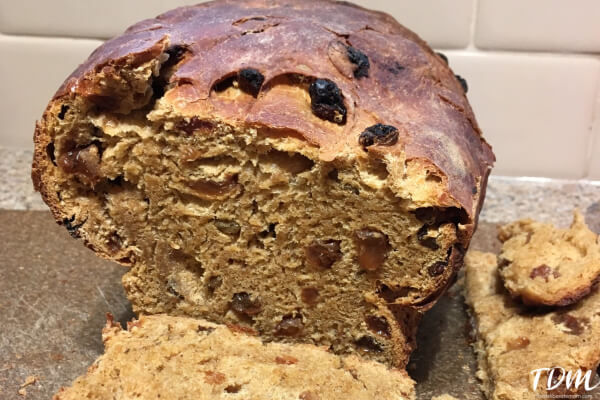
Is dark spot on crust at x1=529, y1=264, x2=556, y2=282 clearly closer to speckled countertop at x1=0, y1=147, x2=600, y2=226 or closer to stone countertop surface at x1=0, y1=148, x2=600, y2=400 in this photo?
stone countertop surface at x1=0, y1=148, x2=600, y2=400

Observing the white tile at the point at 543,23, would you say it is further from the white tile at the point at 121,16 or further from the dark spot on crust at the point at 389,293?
the dark spot on crust at the point at 389,293

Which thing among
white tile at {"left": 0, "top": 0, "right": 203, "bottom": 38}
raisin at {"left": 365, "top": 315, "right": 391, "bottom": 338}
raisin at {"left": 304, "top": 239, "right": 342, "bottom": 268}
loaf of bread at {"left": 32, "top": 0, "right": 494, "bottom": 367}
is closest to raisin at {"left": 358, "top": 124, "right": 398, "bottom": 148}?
loaf of bread at {"left": 32, "top": 0, "right": 494, "bottom": 367}

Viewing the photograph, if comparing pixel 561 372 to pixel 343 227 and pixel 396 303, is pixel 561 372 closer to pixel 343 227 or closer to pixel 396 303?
pixel 396 303

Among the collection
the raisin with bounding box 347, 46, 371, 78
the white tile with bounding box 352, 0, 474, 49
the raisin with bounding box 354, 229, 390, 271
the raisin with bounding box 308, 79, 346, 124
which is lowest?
the raisin with bounding box 354, 229, 390, 271

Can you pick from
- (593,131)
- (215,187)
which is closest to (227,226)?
(215,187)

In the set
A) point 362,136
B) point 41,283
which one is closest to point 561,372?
point 362,136
